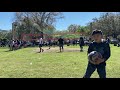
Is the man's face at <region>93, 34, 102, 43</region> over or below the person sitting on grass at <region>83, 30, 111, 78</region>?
over

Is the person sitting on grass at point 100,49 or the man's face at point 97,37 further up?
the man's face at point 97,37

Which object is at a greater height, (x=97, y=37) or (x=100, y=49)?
(x=97, y=37)

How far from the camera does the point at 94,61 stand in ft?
24.5
